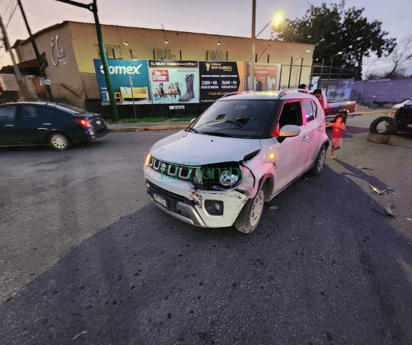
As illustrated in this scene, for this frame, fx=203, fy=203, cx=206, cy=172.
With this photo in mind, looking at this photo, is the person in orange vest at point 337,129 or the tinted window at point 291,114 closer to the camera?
the tinted window at point 291,114

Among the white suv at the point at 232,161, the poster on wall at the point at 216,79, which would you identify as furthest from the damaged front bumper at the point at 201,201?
the poster on wall at the point at 216,79

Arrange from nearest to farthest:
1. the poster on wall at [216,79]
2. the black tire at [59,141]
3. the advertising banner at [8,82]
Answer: the black tire at [59,141]
the poster on wall at [216,79]
the advertising banner at [8,82]

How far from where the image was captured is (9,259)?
7.91 feet

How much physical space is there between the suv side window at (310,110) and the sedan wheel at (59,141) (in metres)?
7.53

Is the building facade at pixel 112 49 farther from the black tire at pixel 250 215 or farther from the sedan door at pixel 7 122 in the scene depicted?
the black tire at pixel 250 215

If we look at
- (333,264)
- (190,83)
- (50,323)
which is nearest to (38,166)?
(50,323)

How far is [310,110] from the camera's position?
4.12 m

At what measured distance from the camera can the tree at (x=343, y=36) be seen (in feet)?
120

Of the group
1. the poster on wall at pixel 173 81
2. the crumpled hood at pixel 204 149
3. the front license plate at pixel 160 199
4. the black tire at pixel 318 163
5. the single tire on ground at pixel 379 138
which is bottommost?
the single tire on ground at pixel 379 138

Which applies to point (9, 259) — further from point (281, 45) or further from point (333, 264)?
point (281, 45)

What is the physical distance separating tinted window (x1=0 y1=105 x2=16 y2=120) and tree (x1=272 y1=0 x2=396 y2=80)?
44.0 metres

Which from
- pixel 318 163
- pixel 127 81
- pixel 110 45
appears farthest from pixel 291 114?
pixel 110 45

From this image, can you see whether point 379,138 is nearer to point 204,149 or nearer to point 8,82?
point 204,149

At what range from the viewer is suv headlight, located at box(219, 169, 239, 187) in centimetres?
233
